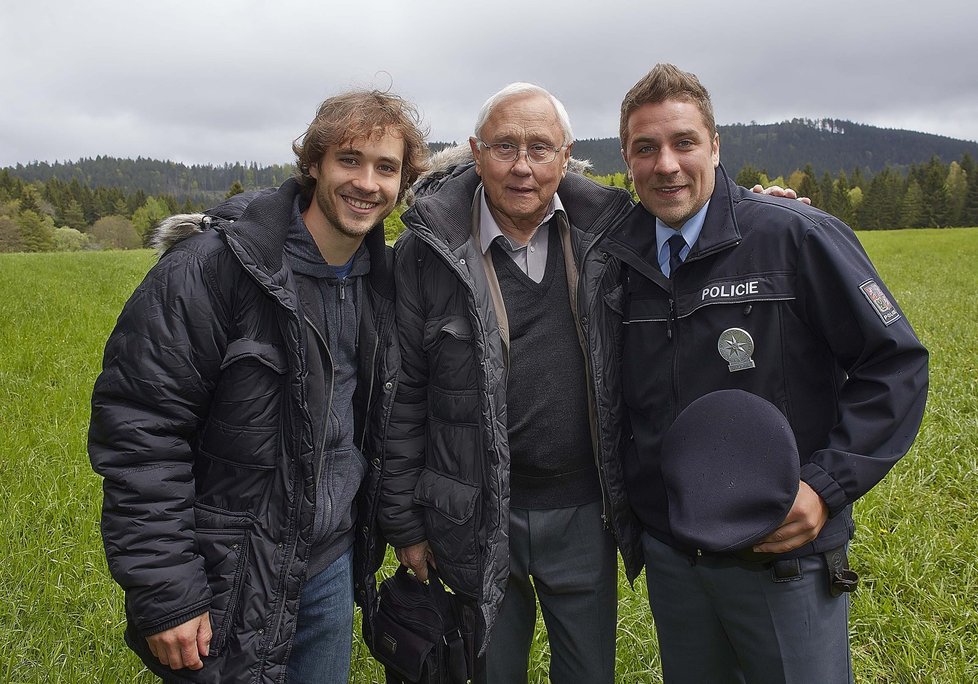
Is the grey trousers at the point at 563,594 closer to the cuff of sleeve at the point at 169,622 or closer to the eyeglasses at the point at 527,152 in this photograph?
the cuff of sleeve at the point at 169,622

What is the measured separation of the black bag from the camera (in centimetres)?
278

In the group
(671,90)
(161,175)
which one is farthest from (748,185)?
(161,175)

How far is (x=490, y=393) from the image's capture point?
2.58 m

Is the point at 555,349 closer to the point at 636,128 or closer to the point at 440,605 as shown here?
the point at 636,128

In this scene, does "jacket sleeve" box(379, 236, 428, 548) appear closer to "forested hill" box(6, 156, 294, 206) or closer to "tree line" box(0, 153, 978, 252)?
Result: "tree line" box(0, 153, 978, 252)

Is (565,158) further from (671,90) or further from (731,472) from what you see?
(731,472)

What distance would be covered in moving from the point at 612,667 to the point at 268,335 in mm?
2164

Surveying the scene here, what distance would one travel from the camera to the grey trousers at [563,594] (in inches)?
114

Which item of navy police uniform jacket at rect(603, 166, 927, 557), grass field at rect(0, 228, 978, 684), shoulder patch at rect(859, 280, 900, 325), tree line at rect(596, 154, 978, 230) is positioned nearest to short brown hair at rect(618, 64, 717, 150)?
navy police uniform jacket at rect(603, 166, 927, 557)

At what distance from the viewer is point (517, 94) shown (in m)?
2.82

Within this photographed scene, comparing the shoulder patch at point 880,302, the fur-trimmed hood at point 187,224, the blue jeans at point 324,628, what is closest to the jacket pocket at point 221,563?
the blue jeans at point 324,628

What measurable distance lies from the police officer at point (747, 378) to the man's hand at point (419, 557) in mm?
988

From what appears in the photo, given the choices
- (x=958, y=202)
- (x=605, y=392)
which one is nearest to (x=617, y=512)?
(x=605, y=392)

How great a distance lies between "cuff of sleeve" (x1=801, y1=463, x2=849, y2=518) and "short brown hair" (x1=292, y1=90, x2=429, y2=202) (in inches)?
77.1
